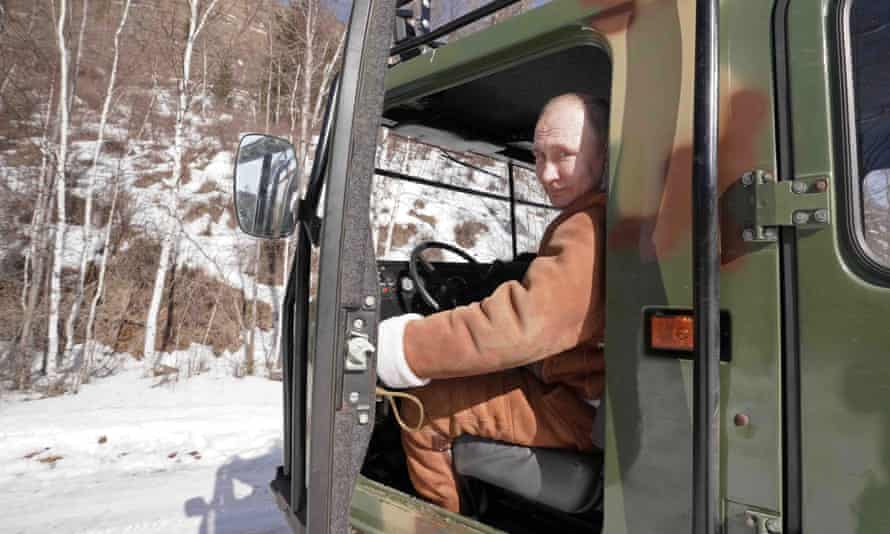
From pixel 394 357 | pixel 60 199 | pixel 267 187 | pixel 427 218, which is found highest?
pixel 60 199

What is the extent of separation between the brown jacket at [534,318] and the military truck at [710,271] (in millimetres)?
106

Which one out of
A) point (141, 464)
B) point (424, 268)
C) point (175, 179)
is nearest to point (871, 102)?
point (424, 268)

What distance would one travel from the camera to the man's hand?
1.34 meters

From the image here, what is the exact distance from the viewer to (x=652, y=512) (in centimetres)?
102

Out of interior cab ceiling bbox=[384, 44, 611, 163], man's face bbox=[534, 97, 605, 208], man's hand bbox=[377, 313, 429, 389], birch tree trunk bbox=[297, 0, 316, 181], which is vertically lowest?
man's hand bbox=[377, 313, 429, 389]

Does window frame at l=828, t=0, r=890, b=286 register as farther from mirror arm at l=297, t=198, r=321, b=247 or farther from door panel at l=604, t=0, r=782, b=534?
mirror arm at l=297, t=198, r=321, b=247

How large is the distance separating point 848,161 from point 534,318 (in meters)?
0.63

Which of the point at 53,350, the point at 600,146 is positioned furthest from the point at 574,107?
the point at 53,350

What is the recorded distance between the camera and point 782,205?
90 cm

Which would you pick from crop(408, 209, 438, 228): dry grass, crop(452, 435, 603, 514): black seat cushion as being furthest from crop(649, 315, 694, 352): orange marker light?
crop(408, 209, 438, 228): dry grass

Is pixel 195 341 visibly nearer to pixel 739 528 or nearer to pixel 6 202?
pixel 6 202

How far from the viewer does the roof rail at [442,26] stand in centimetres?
153

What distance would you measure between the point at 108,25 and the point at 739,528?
17400 mm

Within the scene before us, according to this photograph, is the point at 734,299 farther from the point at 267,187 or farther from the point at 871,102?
the point at 267,187
